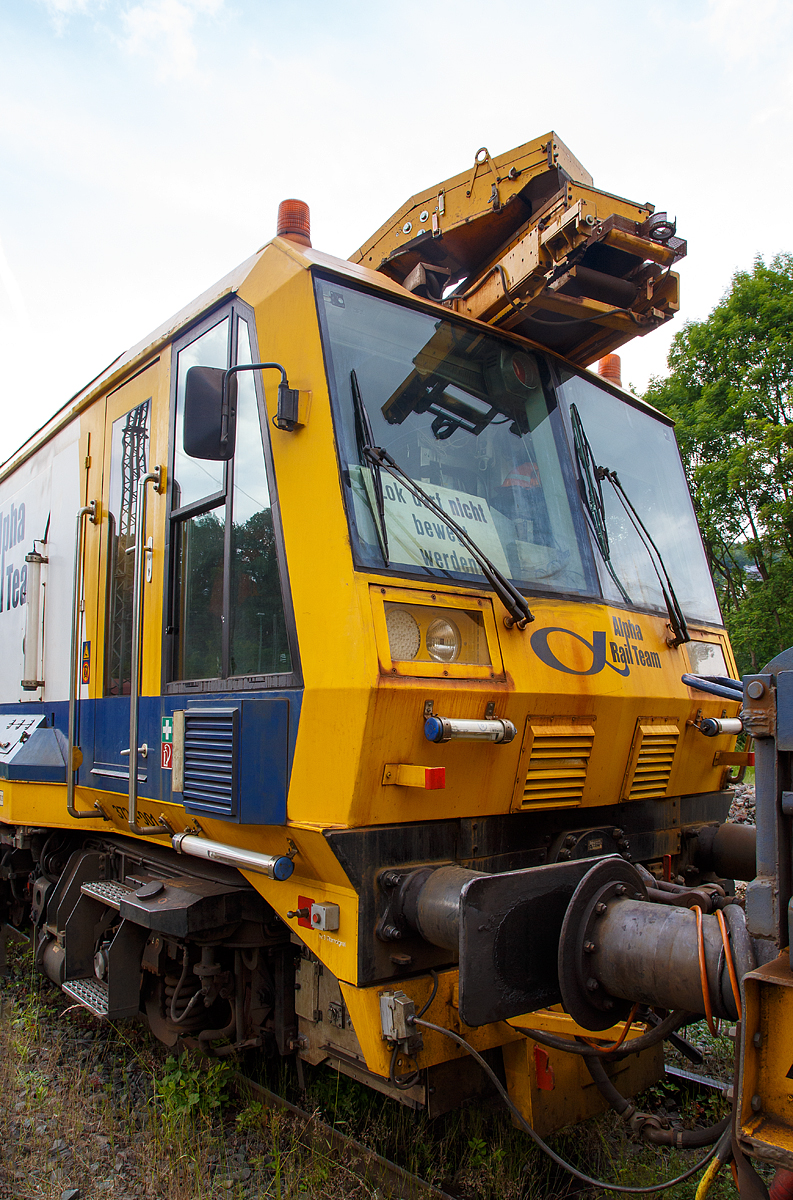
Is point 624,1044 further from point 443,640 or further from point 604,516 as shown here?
point 604,516

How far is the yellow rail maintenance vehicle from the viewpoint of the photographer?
2.40 metres

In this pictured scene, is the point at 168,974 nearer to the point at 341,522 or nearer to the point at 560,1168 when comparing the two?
the point at 560,1168

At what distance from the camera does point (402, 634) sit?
2.55 meters

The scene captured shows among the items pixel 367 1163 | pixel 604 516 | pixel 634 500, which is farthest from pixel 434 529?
pixel 367 1163

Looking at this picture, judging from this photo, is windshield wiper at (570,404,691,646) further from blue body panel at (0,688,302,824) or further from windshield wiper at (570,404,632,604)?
blue body panel at (0,688,302,824)

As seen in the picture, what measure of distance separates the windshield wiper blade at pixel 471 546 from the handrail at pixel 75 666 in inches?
85.4

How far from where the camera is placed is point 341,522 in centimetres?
254

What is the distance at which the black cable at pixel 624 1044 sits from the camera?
2330 mm

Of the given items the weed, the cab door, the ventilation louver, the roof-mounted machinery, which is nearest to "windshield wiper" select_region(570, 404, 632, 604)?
the roof-mounted machinery

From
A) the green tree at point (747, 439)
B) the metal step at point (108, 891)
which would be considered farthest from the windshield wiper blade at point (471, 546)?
the green tree at point (747, 439)

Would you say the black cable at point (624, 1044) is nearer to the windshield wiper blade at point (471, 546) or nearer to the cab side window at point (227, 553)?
the windshield wiper blade at point (471, 546)

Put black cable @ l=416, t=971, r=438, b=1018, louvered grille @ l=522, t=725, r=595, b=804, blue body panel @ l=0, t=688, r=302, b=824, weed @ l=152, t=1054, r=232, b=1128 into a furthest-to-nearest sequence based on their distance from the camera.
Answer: weed @ l=152, t=1054, r=232, b=1128 → louvered grille @ l=522, t=725, r=595, b=804 → blue body panel @ l=0, t=688, r=302, b=824 → black cable @ l=416, t=971, r=438, b=1018

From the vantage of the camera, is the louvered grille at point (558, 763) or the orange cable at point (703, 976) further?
the louvered grille at point (558, 763)

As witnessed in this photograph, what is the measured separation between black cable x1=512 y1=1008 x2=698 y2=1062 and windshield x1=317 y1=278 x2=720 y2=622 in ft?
4.72
